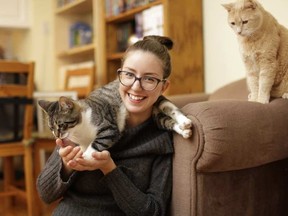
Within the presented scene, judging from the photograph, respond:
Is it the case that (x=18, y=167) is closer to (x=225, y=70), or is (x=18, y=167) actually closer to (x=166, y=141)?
(x=225, y=70)

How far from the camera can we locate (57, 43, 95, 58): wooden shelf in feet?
9.61

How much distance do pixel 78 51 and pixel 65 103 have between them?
2187mm

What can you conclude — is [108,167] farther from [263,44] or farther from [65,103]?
[263,44]

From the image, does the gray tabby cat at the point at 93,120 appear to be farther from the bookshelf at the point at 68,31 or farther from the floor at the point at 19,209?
the bookshelf at the point at 68,31

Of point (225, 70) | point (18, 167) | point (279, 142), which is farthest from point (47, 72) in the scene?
point (279, 142)

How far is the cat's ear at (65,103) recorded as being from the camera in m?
1.02

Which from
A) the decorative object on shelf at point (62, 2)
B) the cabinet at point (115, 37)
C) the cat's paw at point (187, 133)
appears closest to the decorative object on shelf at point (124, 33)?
the cabinet at point (115, 37)

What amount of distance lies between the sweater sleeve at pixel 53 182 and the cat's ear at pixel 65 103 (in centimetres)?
15

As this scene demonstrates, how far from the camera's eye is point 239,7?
1.13m

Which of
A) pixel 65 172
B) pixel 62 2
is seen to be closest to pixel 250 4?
pixel 65 172

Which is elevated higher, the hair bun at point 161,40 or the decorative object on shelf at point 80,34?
the decorative object on shelf at point 80,34

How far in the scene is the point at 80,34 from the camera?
11.0ft

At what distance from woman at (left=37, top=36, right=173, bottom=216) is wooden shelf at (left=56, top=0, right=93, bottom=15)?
2.14 meters

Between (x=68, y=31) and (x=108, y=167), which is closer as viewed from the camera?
(x=108, y=167)
